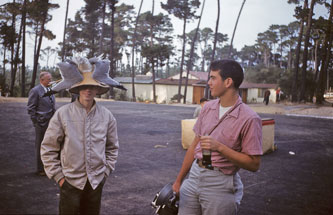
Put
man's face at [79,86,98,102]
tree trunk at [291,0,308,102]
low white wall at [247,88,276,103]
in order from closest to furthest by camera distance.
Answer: man's face at [79,86,98,102], tree trunk at [291,0,308,102], low white wall at [247,88,276,103]

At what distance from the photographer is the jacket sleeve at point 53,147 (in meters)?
2.56

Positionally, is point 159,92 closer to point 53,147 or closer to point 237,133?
point 53,147

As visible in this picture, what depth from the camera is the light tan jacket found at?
2568mm

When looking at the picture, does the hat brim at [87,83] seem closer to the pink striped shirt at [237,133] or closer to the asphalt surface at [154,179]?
the pink striped shirt at [237,133]

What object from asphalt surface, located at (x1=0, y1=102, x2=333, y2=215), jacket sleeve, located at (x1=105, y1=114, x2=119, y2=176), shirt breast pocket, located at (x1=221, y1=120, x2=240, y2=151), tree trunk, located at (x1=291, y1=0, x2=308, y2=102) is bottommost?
asphalt surface, located at (x1=0, y1=102, x2=333, y2=215)

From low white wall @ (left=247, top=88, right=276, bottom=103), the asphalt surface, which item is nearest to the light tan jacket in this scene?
the asphalt surface

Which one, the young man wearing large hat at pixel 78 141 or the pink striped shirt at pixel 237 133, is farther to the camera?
the young man wearing large hat at pixel 78 141

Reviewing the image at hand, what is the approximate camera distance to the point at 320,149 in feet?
32.9

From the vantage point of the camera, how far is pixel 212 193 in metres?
2.36

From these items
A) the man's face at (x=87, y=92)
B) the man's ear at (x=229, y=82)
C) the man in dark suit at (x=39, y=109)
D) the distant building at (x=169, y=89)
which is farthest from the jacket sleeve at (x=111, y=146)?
the distant building at (x=169, y=89)

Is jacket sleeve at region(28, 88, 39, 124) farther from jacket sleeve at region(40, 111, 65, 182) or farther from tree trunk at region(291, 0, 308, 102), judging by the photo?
tree trunk at region(291, 0, 308, 102)

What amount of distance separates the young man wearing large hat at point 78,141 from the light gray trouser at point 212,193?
0.87m

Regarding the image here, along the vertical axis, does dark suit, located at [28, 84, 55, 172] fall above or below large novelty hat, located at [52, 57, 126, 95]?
below

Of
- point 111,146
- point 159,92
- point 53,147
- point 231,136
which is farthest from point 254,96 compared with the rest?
point 53,147
